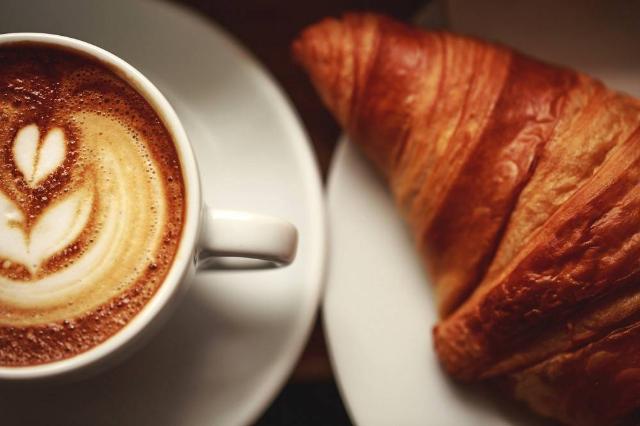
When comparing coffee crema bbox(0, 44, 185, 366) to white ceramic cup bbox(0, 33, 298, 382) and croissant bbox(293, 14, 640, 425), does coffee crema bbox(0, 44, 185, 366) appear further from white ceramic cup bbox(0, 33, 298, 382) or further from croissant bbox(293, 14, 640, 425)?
croissant bbox(293, 14, 640, 425)

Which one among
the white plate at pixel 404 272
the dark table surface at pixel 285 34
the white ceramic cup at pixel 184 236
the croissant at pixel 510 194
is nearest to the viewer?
the white ceramic cup at pixel 184 236

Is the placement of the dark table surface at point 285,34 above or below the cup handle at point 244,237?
above

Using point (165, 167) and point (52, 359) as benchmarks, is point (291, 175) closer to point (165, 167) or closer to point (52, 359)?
point (165, 167)

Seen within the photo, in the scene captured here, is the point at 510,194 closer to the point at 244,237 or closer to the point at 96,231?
the point at 244,237

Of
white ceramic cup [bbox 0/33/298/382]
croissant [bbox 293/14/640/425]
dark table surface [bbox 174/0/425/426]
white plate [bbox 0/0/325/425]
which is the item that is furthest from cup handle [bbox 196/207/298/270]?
dark table surface [bbox 174/0/425/426]

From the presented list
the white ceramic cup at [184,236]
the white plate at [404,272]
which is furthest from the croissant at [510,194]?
the white ceramic cup at [184,236]

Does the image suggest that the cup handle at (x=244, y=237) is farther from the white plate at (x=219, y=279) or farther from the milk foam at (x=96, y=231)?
the white plate at (x=219, y=279)
